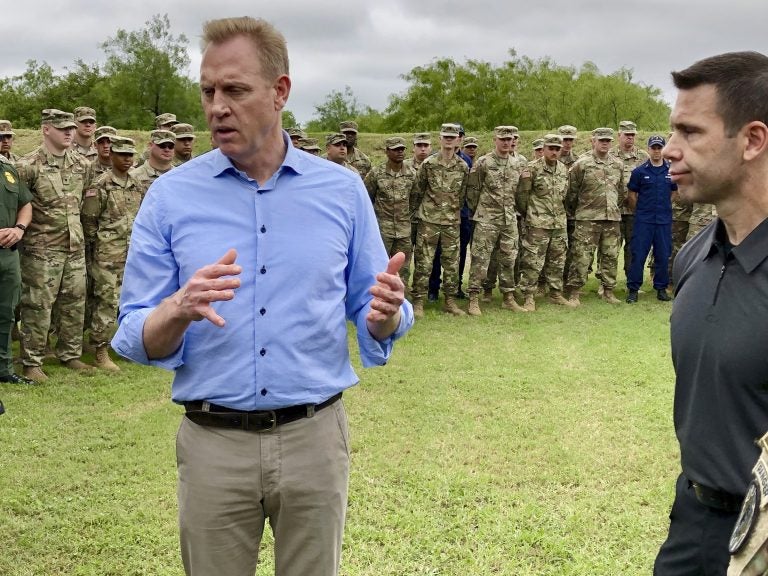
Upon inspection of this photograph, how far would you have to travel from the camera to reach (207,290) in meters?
1.82

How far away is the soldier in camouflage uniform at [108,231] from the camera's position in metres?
7.39

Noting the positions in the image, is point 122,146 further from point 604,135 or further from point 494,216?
point 604,135

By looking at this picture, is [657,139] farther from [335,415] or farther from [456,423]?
[335,415]

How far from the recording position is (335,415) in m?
2.26

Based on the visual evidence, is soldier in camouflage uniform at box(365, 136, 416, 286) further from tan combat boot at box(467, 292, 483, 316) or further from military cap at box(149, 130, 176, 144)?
military cap at box(149, 130, 176, 144)

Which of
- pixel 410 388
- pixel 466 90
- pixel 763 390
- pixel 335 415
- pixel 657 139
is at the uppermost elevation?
pixel 466 90

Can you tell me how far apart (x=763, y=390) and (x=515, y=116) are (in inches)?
1641

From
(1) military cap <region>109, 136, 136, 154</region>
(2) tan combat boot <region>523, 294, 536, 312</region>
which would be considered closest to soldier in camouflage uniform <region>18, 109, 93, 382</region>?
(1) military cap <region>109, 136, 136, 154</region>

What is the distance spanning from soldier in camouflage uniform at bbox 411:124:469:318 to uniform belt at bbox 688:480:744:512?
7.73 m

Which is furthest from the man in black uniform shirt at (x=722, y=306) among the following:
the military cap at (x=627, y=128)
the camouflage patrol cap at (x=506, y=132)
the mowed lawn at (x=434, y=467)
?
the military cap at (x=627, y=128)

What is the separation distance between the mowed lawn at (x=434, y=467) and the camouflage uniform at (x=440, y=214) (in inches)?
81.7

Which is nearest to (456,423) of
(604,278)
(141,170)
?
(141,170)

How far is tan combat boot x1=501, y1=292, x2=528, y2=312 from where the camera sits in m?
10.2

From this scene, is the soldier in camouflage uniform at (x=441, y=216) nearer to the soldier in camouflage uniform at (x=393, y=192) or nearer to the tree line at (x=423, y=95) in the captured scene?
the soldier in camouflage uniform at (x=393, y=192)
